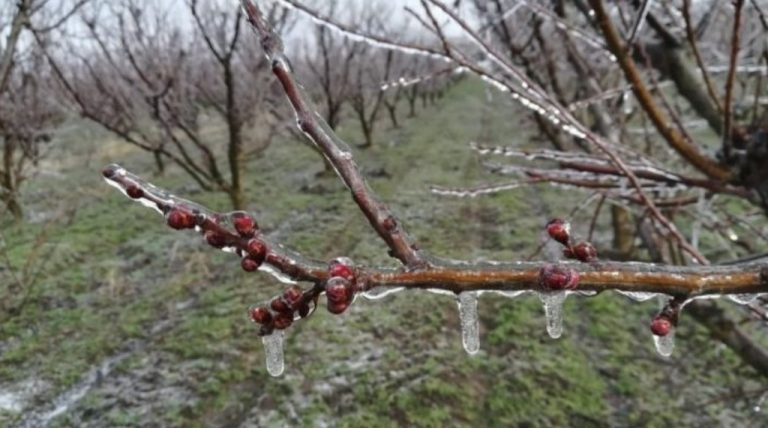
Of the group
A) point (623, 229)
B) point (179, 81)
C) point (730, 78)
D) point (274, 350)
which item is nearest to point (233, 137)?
point (179, 81)

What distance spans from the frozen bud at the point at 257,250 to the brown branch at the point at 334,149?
12 centimetres

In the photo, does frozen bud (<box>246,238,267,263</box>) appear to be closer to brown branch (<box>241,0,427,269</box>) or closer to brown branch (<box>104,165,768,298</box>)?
brown branch (<box>104,165,768,298</box>)

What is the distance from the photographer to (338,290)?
0.61 m

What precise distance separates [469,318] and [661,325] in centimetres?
25

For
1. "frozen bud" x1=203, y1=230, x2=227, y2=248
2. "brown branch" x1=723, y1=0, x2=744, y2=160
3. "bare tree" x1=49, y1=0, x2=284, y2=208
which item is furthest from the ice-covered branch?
"bare tree" x1=49, y1=0, x2=284, y2=208

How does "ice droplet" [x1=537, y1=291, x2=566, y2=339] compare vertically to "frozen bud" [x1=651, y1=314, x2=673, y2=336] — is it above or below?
above

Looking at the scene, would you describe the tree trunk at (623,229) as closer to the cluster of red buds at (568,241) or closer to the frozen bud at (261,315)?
the cluster of red buds at (568,241)

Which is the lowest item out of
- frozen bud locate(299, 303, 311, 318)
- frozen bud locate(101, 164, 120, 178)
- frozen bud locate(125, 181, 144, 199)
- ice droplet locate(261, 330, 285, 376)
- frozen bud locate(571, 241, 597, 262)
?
ice droplet locate(261, 330, 285, 376)

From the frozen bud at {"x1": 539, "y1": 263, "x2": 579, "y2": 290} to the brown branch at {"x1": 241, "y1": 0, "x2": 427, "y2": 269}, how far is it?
0.14 meters

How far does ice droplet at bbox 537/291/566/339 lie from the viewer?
714mm

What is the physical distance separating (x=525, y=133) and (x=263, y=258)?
16.2m

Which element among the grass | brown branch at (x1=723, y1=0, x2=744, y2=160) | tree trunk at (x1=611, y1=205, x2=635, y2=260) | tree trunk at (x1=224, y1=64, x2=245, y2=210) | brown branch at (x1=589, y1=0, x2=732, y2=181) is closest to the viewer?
brown branch at (x1=723, y1=0, x2=744, y2=160)

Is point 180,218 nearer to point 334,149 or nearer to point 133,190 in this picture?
point 133,190

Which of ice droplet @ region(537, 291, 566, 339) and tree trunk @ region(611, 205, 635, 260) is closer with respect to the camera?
ice droplet @ region(537, 291, 566, 339)
